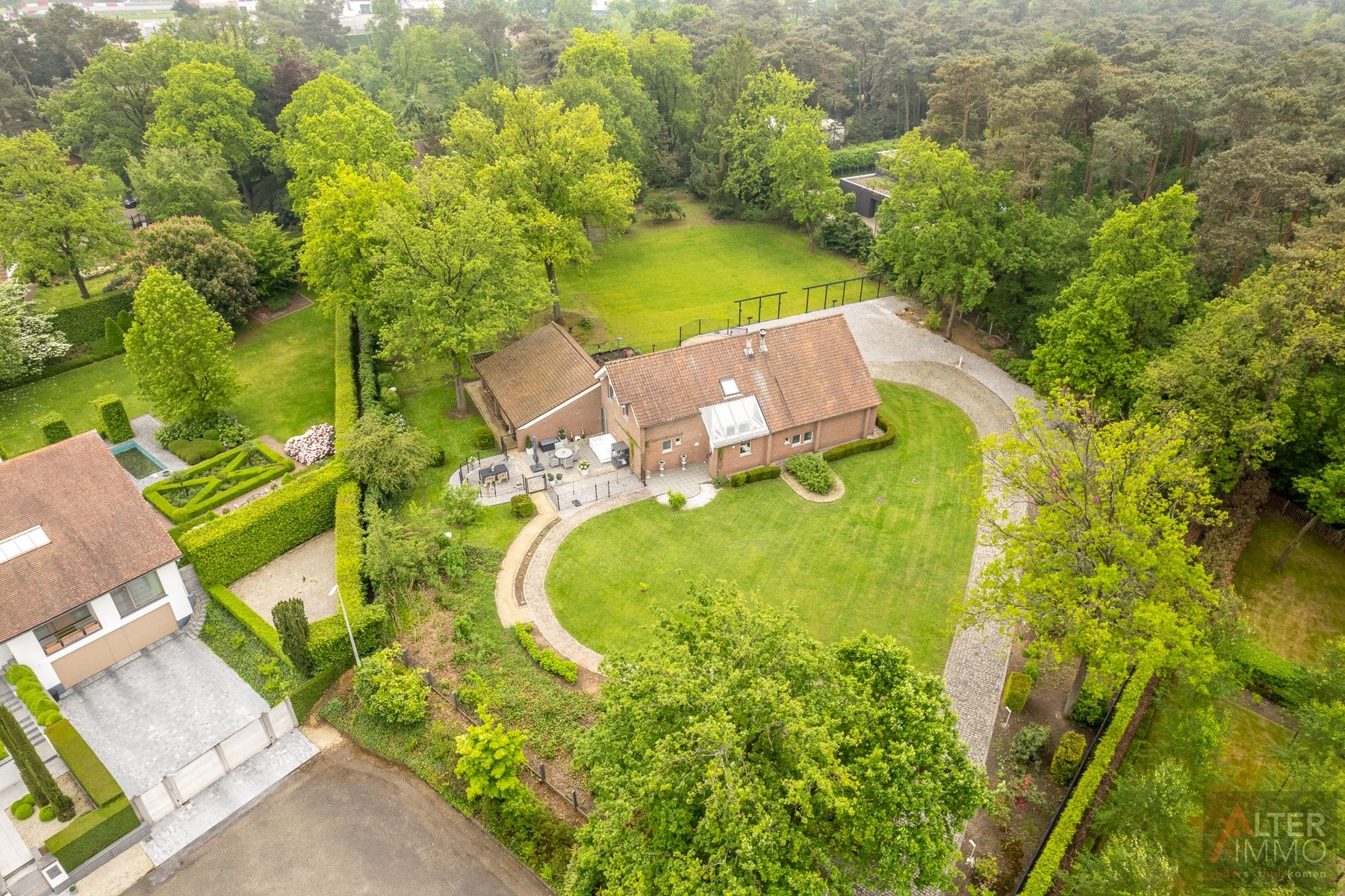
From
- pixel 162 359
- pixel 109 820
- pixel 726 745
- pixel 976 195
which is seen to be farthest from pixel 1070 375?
pixel 162 359

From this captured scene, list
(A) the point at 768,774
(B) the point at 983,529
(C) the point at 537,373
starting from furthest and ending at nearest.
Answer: (C) the point at 537,373
(B) the point at 983,529
(A) the point at 768,774

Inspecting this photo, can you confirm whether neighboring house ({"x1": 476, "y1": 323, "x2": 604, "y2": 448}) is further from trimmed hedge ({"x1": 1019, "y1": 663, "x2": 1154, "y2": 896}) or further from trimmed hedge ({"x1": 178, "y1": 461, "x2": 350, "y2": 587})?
trimmed hedge ({"x1": 1019, "y1": 663, "x2": 1154, "y2": 896})

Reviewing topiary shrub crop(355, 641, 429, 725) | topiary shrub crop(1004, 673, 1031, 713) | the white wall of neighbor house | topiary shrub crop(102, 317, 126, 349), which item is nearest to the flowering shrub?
the white wall of neighbor house

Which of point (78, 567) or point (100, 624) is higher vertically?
point (78, 567)

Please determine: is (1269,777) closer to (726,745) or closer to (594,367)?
(726,745)

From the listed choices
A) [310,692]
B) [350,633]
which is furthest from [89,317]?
[350,633]

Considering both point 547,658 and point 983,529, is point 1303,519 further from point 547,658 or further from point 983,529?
point 547,658
